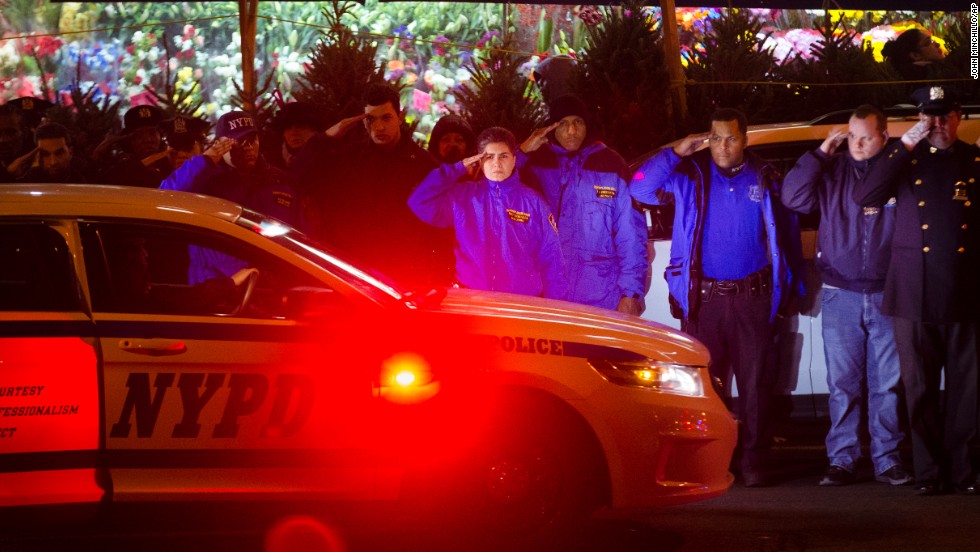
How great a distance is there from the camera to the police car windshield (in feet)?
18.6

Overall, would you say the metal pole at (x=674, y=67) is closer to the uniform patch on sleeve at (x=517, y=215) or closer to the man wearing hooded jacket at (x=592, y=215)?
the man wearing hooded jacket at (x=592, y=215)

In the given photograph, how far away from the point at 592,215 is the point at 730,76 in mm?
3936

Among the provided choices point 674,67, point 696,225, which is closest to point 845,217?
point 696,225

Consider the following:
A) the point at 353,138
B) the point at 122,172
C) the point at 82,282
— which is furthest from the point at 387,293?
the point at 122,172

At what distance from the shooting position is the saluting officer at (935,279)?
711 cm

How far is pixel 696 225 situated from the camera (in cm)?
754

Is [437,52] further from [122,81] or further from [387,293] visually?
[387,293]

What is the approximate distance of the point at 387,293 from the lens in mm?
5793

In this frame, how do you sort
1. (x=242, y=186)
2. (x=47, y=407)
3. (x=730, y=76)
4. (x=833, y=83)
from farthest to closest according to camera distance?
(x=833, y=83), (x=730, y=76), (x=242, y=186), (x=47, y=407)

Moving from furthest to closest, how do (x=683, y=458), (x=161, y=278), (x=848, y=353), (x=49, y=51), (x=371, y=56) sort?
(x=49, y=51)
(x=371, y=56)
(x=848, y=353)
(x=161, y=278)
(x=683, y=458)

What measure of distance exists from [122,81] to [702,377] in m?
8.72

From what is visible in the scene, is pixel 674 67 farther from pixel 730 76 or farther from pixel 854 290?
pixel 854 290

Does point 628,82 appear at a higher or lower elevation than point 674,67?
lower

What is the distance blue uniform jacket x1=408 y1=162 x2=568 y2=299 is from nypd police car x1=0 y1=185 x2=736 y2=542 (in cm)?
173
